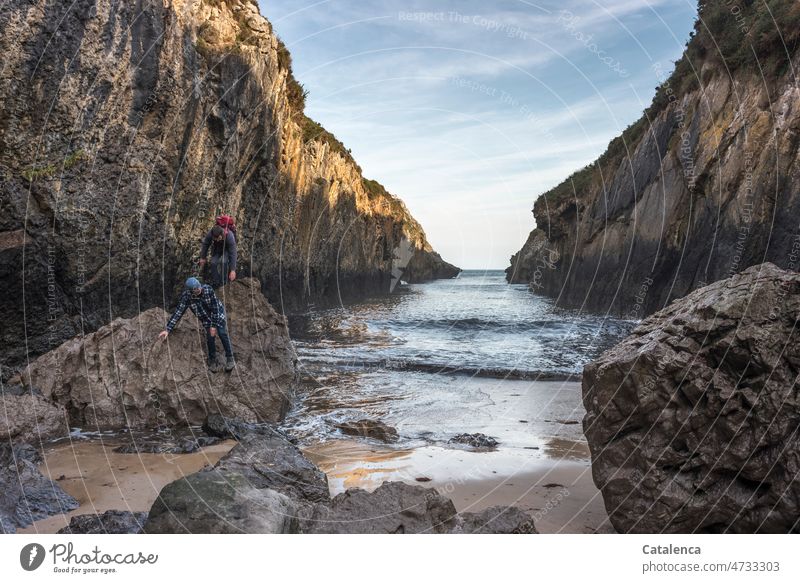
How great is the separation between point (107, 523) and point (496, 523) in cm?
262

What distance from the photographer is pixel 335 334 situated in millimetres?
19547

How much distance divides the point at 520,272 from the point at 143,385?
76.9m

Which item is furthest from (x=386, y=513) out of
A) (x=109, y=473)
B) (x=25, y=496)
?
(x=109, y=473)

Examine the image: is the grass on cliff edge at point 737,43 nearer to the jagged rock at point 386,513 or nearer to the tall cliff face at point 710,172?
the tall cliff face at point 710,172

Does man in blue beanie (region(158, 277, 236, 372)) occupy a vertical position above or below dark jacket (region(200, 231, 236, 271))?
below

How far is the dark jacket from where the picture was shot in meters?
8.32

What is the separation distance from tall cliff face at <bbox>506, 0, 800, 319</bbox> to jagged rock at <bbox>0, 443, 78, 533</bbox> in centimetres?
1258

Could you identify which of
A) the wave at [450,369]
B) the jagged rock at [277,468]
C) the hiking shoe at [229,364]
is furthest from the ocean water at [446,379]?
the jagged rock at [277,468]

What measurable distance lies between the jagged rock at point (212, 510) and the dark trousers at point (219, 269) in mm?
5906

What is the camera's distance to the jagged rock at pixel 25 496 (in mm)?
3896

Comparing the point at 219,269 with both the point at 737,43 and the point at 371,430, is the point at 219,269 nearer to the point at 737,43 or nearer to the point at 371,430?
the point at 371,430
